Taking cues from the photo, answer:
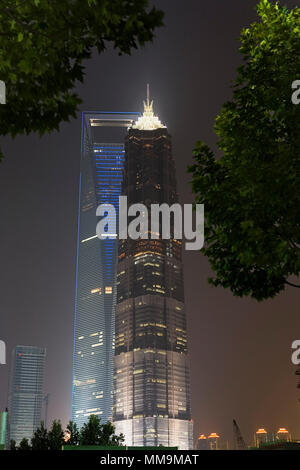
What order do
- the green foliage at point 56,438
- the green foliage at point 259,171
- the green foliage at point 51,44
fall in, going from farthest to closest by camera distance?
the green foliage at point 56,438
the green foliage at point 259,171
the green foliage at point 51,44

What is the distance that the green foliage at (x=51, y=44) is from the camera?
850cm

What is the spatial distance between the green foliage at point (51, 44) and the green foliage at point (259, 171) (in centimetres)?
490

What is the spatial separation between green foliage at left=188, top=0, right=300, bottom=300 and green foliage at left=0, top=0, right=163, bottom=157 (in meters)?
4.90

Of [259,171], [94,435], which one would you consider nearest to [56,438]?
[94,435]

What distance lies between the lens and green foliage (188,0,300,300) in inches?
483

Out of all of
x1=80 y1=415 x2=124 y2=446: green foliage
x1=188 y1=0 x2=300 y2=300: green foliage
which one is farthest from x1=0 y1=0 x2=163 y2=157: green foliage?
x1=80 y1=415 x2=124 y2=446: green foliage

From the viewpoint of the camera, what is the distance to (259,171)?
12.5 metres

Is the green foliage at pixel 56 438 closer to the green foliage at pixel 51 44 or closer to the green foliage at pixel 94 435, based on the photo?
the green foliage at pixel 94 435

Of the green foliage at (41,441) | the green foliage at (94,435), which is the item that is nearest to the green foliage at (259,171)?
the green foliage at (94,435)

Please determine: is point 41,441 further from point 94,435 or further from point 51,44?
point 51,44

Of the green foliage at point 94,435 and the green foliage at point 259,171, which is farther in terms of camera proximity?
the green foliage at point 94,435

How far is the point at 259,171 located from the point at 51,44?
5.80m
